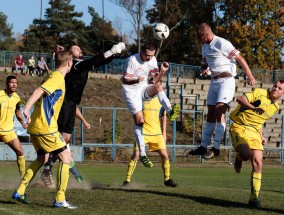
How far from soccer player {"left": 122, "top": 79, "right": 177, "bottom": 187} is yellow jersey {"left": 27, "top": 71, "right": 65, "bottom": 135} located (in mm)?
4475

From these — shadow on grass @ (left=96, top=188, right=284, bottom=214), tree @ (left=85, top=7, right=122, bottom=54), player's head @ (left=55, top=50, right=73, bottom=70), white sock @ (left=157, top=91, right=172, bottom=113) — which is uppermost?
tree @ (left=85, top=7, right=122, bottom=54)

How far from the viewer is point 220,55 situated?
1322 centimetres

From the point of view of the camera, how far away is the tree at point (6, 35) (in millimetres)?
89912

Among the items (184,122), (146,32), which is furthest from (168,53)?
(184,122)

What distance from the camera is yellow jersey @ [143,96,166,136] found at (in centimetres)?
1585

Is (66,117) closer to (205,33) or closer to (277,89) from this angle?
(205,33)

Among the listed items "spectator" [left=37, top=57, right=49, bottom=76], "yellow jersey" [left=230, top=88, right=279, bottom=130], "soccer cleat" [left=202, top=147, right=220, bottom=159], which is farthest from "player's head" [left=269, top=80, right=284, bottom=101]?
"spectator" [left=37, top=57, right=49, bottom=76]

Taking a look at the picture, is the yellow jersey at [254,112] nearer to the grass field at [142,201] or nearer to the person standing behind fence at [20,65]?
the grass field at [142,201]

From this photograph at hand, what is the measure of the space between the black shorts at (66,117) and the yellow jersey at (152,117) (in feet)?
8.07

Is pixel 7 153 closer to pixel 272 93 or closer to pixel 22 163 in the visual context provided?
pixel 22 163

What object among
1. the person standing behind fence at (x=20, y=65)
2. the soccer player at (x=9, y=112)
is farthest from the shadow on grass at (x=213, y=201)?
the person standing behind fence at (x=20, y=65)

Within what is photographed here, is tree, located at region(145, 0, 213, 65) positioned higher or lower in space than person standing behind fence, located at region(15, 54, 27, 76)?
higher

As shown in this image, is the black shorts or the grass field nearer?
the grass field

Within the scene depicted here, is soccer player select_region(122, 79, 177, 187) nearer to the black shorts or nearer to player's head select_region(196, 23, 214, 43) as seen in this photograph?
the black shorts
